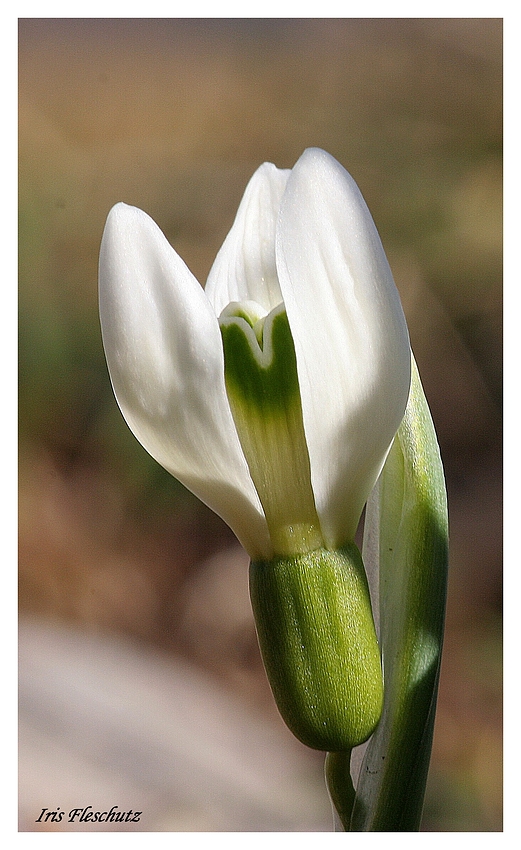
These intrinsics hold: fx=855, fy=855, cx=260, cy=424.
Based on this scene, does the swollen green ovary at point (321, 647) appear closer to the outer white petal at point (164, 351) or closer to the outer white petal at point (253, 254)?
the outer white petal at point (164, 351)

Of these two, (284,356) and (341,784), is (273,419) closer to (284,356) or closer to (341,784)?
(284,356)

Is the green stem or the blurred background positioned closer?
the green stem

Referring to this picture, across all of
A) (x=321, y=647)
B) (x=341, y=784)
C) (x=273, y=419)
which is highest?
(x=273, y=419)

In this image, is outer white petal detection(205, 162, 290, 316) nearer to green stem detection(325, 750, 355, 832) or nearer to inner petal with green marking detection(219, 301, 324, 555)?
inner petal with green marking detection(219, 301, 324, 555)

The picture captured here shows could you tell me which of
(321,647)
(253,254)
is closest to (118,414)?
(253,254)

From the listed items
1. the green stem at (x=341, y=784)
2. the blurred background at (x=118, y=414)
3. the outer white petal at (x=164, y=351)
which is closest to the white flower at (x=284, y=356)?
the outer white petal at (x=164, y=351)

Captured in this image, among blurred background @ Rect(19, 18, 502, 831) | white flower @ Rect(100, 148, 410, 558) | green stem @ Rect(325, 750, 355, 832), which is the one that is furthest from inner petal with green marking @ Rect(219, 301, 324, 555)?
blurred background @ Rect(19, 18, 502, 831)
